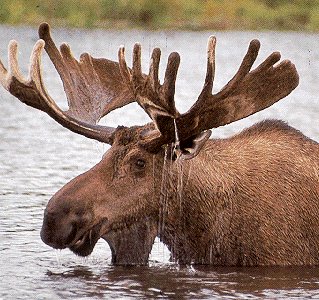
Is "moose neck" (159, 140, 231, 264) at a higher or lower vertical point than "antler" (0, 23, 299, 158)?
lower

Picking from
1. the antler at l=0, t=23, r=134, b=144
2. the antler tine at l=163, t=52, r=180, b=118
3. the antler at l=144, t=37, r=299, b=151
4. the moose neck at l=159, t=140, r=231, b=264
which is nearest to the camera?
the antler tine at l=163, t=52, r=180, b=118

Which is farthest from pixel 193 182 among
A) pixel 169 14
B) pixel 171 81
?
pixel 169 14

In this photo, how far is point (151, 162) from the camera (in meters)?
9.91

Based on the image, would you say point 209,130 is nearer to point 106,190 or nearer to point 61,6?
point 106,190

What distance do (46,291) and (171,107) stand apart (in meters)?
1.56

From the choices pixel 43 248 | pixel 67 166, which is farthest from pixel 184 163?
pixel 67 166

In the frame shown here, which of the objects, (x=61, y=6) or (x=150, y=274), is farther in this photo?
(x=61, y=6)

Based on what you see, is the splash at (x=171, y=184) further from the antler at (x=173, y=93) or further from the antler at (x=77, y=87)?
the antler at (x=77, y=87)

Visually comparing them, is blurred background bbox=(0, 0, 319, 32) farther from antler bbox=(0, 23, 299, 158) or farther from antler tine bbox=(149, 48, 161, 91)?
antler tine bbox=(149, 48, 161, 91)

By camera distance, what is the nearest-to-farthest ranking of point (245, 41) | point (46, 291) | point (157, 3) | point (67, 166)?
point (46, 291) < point (67, 166) < point (245, 41) < point (157, 3)

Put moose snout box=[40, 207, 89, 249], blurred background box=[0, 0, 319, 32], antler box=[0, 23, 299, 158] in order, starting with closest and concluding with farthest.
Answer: moose snout box=[40, 207, 89, 249]
antler box=[0, 23, 299, 158]
blurred background box=[0, 0, 319, 32]

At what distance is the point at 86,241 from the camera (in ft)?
31.7

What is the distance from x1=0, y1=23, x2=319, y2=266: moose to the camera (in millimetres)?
9680

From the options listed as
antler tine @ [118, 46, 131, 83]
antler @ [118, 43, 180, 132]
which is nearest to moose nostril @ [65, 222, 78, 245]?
antler @ [118, 43, 180, 132]
